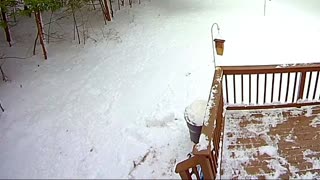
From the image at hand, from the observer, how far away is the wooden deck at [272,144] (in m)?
2.98

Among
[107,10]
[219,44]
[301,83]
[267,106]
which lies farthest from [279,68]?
[107,10]

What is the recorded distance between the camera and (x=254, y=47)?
563 centimetres

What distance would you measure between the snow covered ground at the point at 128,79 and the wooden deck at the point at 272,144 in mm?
608

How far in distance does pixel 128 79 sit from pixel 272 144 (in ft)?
8.16

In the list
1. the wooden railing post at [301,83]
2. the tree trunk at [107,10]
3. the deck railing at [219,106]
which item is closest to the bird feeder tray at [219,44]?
the deck railing at [219,106]

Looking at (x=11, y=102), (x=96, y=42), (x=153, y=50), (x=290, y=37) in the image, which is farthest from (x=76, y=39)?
(x=290, y=37)

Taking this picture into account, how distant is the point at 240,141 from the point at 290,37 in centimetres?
317

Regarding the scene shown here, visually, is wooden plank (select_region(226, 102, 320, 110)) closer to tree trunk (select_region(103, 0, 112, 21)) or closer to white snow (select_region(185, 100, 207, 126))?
white snow (select_region(185, 100, 207, 126))

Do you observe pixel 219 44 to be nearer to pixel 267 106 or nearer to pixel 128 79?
pixel 267 106

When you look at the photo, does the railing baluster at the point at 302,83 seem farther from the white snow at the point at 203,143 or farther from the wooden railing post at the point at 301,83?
the white snow at the point at 203,143

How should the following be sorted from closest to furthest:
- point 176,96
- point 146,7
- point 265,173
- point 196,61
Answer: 1. point 265,173
2. point 176,96
3. point 196,61
4. point 146,7

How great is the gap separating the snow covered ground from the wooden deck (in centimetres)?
61

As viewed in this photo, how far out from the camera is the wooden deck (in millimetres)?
2982

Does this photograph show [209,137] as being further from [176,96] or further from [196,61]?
[196,61]
